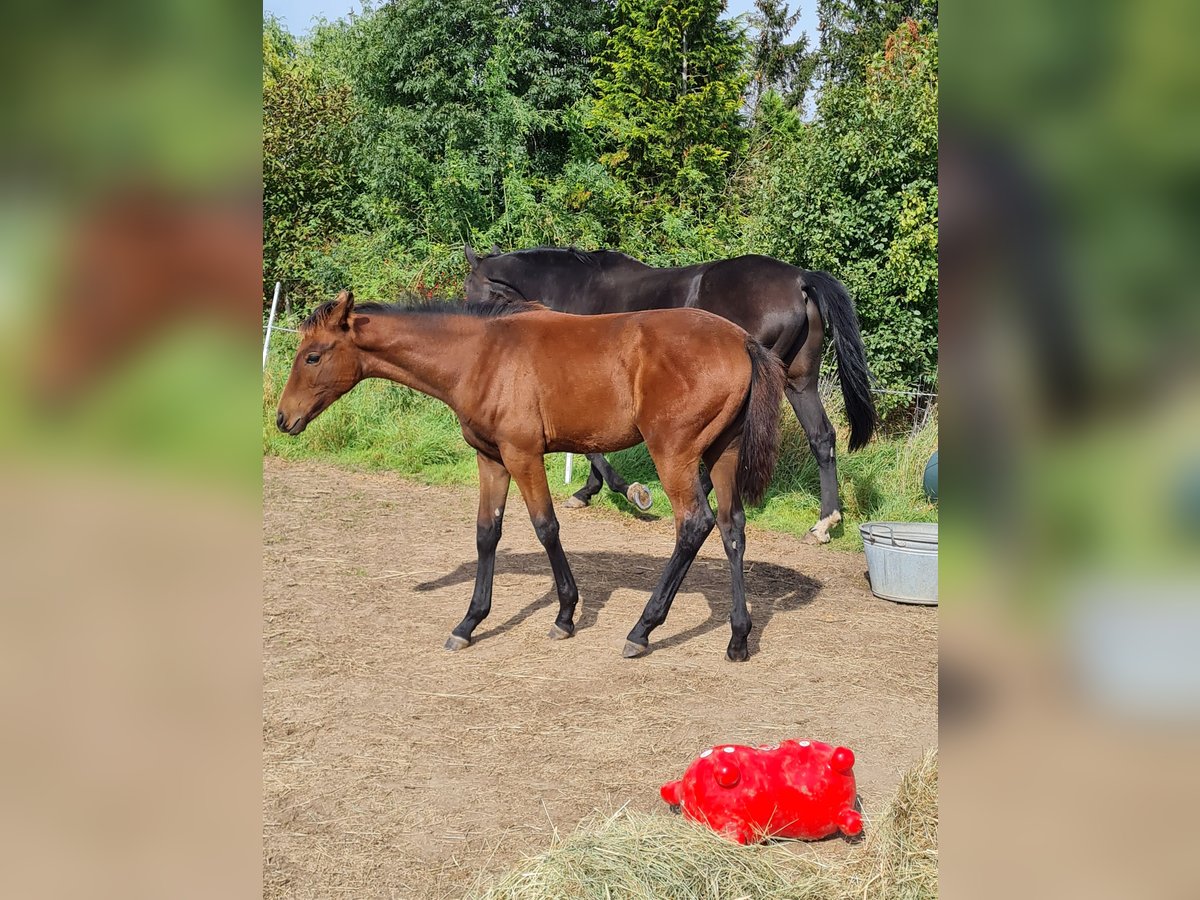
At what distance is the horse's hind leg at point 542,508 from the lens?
5098 millimetres

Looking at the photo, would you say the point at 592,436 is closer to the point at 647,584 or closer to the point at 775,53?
the point at 647,584

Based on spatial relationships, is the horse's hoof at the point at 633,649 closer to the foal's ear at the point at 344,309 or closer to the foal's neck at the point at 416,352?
the foal's neck at the point at 416,352

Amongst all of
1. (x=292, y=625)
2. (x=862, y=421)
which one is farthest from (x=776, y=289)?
(x=292, y=625)

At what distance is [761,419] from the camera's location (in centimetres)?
482

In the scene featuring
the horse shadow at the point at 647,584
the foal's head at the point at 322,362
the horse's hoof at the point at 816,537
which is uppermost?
the foal's head at the point at 322,362

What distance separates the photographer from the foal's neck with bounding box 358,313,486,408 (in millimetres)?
5074

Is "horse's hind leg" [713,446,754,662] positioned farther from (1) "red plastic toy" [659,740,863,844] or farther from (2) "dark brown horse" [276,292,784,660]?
(1) "red plastic toy" [659,740,863,844]

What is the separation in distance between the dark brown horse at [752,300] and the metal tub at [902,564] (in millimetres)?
1351

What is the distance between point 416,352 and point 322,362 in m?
0.47

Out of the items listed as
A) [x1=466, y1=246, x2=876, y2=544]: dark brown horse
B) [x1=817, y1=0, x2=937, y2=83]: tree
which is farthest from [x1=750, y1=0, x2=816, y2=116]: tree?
[x1=466, y1=246, x2=876, y2=544]: dark brown horse

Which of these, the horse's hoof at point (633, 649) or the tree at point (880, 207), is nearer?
the horse's hoof at point (633, 649)

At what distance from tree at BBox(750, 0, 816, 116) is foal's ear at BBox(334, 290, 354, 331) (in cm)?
2446
